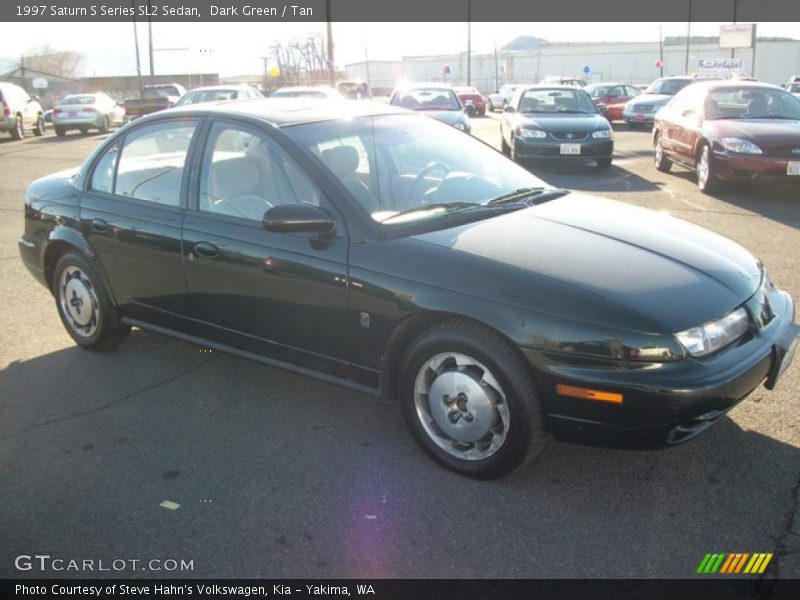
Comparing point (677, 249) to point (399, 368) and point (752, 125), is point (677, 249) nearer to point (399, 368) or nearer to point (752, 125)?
point (399, 368)

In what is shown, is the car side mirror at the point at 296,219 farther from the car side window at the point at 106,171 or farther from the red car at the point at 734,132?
the red car at the point at 734,132

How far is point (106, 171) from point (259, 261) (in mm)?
1601

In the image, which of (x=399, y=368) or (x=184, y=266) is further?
(x=184, y=266)

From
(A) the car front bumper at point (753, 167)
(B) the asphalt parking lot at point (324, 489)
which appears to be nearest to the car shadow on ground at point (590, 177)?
(A) the car front bumper at point (753, 167)

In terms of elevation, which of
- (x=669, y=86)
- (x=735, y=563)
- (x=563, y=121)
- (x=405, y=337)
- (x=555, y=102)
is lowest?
(x=735, y=563)

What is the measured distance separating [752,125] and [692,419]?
797cm

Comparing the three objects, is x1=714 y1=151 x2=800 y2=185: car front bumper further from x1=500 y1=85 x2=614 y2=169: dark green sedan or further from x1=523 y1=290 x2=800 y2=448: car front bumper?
x1=523 y1=290 x2=800 y2=448: car front bumper

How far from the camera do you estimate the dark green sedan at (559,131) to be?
475 inches

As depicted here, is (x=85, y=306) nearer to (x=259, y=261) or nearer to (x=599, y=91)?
(x=259, y=261)

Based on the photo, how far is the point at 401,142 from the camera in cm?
405

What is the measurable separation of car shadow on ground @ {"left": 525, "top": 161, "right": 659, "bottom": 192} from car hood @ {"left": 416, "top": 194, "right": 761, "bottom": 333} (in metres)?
7.40

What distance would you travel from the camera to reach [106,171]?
454 cm

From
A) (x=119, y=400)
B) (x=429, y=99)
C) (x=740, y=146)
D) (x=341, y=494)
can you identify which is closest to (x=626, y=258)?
(x=341, y=494)
